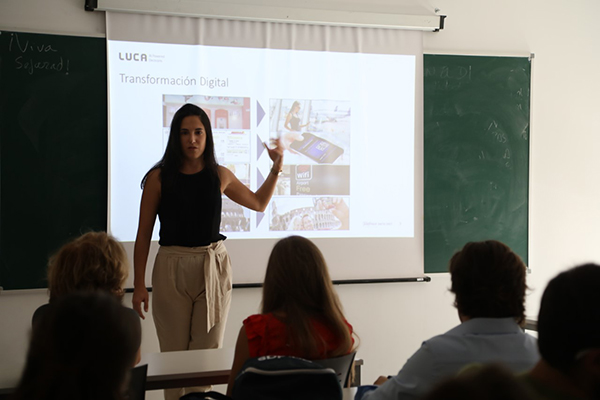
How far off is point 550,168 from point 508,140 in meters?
0.45

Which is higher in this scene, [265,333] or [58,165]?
[58,165]

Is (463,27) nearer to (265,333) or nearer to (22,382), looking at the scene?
(265,333)

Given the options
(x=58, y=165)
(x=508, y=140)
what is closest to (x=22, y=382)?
(x=58, y=165)

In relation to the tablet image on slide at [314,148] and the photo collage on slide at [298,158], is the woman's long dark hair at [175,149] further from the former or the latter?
the tablet image on slide at [314,148]

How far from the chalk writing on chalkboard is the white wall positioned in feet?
5.19

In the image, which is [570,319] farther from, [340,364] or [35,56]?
[35,56]

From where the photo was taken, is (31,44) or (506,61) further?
(506,61)

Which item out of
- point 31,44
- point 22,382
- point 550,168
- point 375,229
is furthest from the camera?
point 550,168

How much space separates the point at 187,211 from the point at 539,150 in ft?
10.1

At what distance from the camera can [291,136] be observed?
408cm

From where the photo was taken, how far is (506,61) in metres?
4.38

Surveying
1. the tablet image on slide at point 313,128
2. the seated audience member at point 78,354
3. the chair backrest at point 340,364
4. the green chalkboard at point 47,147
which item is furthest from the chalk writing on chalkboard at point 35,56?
the seated audience member at point 78,354

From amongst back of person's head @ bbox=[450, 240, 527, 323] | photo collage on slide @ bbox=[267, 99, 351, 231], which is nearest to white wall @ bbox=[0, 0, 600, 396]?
photo collage on slide @ bbox=[267, 99, 351, 231]

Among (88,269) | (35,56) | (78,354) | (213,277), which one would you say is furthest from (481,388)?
(35,56)
